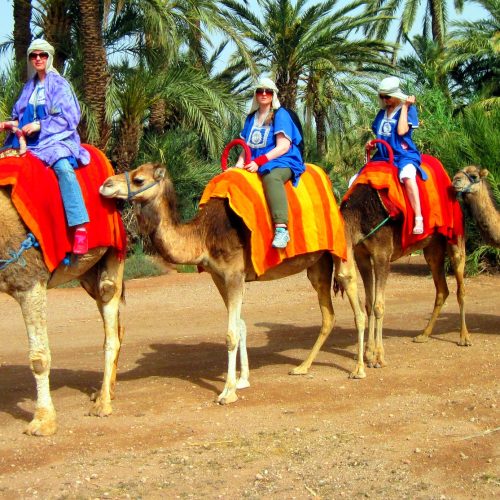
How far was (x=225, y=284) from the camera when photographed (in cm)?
795

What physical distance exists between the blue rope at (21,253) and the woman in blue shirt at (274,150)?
2150 millimetres

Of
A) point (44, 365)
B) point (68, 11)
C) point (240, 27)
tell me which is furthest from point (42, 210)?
point (240, 27)

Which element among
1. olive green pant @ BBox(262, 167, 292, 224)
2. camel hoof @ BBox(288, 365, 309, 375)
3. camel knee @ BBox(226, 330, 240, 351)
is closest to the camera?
camel knee @ BBox(226, 330, 240, 351)

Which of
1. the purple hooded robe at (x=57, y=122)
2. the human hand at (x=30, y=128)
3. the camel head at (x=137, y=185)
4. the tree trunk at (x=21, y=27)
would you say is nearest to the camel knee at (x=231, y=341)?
the camel head at (x=137, y=185)

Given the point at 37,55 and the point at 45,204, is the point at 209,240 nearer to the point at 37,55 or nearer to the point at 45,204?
the point at 45,204

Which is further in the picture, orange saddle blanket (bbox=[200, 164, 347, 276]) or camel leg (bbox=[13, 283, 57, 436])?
orange saddle blanket (bbox=[200, 164, 347, 276])

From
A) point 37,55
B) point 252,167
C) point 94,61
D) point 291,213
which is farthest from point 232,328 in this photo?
point 94,61

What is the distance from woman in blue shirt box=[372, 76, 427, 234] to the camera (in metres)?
9.44

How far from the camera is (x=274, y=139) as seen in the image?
27.2ft

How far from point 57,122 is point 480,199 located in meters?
5.06

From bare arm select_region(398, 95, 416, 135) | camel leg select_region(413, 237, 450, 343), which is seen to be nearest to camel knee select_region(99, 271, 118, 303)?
bare arm select_region(398, 95, 416, 135)

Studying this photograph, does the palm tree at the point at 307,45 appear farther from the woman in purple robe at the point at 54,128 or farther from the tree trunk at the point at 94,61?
the woman in purple robe at the point at 54,128

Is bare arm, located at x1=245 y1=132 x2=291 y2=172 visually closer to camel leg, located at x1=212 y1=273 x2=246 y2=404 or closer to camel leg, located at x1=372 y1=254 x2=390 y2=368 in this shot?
camel leg, located at x1=212 y1=273 x2=246 y2=404

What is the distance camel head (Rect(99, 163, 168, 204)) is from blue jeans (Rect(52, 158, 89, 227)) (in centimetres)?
26
